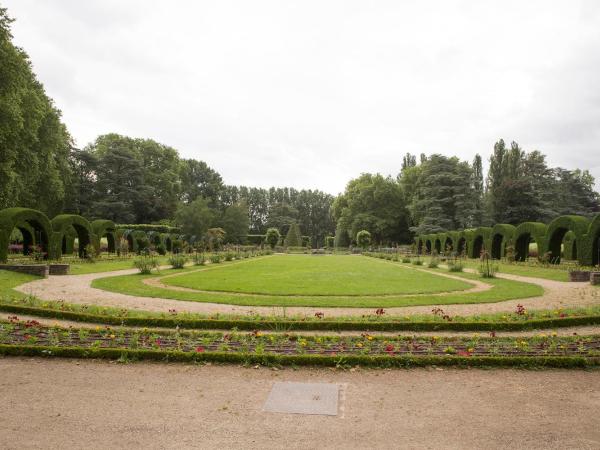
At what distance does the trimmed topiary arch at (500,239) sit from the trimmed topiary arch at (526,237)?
55cm

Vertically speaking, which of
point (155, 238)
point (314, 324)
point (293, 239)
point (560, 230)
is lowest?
point (314, 324)

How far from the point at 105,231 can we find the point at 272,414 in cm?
2859

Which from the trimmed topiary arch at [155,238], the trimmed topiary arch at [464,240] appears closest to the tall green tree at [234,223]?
the trimmed topiary arch at [155,238]

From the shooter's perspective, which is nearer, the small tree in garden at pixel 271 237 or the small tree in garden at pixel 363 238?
the small tree in garden at pixel 363 238

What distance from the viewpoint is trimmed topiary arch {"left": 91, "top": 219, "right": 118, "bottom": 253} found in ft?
89.1

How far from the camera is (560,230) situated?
23375 mm

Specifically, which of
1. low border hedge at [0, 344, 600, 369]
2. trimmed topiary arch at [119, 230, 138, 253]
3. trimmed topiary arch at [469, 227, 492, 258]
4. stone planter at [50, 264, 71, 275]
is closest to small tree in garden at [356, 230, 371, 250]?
trimmed topiary arch at [469, 227, 492, 258]

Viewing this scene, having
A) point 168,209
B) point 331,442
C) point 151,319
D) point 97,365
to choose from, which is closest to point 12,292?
point 151,319

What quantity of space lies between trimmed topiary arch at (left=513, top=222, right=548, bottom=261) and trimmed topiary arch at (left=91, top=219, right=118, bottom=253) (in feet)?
88.6

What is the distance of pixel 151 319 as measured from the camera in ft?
27.1

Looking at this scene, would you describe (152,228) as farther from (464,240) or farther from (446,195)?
(446,195)

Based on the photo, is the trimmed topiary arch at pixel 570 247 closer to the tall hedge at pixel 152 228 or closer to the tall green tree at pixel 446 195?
the tall green tree at pixel 446 195

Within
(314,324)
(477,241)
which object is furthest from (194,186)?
(314,324)

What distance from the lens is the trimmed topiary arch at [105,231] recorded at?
27.2 m
